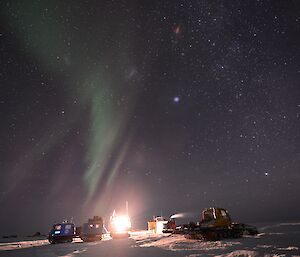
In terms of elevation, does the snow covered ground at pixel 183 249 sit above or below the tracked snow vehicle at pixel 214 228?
below

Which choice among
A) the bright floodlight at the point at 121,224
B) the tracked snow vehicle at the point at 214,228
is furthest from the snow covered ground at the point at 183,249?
the bright floodlight at the point at 121,224

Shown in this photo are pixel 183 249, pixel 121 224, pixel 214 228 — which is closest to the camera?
pixel 183 249

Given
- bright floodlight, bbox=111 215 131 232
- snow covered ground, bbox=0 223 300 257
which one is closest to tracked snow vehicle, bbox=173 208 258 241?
snow covered ground, bbox=0 223 300 257

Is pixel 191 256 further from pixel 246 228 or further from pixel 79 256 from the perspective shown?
pixel 246 228

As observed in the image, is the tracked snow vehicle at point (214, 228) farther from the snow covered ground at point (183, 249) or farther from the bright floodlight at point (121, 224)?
the bright floodlight at point (121, 224)

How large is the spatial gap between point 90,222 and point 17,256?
14.9 meters

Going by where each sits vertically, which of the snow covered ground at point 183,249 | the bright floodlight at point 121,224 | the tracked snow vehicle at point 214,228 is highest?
the bright floodlight at point 121,224

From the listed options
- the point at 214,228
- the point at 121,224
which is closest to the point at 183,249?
the point at 214,228

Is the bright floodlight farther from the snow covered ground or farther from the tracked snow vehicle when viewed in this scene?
the snow covered ground

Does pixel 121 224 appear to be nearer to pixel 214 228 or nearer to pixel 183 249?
pixel 214 228

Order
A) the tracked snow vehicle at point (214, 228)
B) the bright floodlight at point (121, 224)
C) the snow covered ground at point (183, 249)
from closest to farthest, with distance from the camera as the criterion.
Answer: the snow covered ground at point (183, 249), the tracked snow vehicle at point (214, 228), the bright floodlight at point (121, 224)

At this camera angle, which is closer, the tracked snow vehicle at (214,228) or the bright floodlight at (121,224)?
the tracked snow vehicle at (214,228)

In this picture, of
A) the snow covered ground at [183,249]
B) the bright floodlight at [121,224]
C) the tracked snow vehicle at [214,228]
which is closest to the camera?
the snow covered ground at [183,249]

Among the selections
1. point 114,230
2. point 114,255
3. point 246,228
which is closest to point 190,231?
point 246,228
